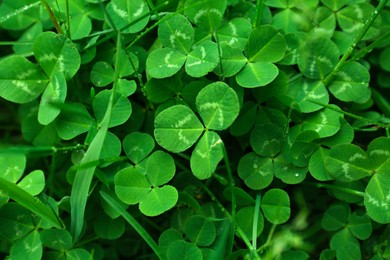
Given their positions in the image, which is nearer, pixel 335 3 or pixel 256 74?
pixel 256 74

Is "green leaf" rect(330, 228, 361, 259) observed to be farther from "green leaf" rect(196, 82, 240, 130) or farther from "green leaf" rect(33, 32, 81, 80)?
"green leaf" rect(33, 32, 81, 80)

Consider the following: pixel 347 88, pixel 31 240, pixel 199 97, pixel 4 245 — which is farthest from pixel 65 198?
pixel 347 88

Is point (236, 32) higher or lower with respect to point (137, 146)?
higher

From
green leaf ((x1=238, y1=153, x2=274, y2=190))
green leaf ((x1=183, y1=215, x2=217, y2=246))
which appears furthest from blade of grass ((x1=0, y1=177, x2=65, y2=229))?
green leaf ((x1=238, y1=153, x2=274, y2=190))

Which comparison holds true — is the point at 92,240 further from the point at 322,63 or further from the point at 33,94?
the point at 322,63

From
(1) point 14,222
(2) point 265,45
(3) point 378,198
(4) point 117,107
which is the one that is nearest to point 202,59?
(2) point 265,45

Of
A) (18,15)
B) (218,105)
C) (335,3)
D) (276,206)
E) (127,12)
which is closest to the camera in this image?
(218,105)

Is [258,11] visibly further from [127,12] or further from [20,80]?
[20,80]
